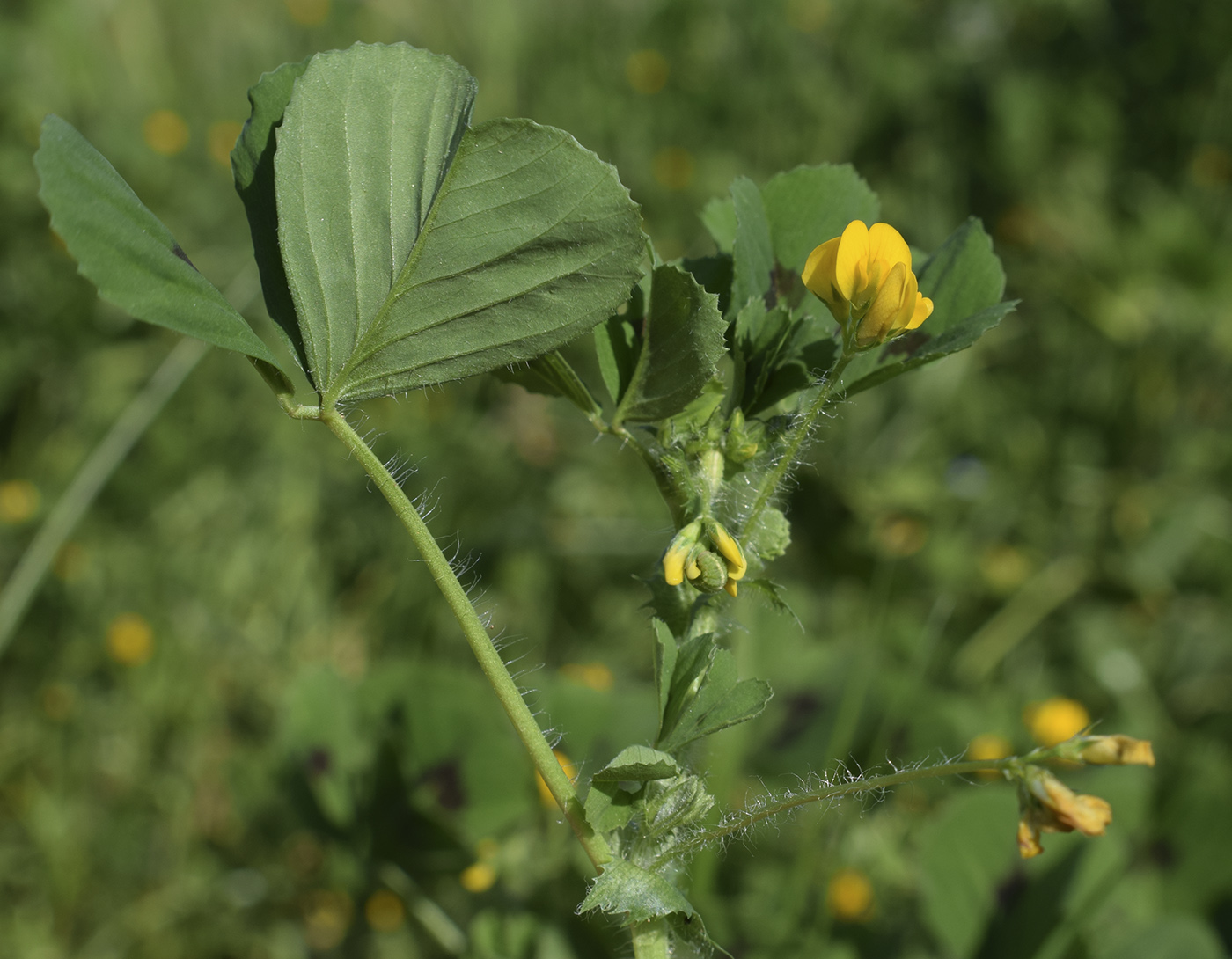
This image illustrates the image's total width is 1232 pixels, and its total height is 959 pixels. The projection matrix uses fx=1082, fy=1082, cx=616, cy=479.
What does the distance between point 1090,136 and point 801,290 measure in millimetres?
3943

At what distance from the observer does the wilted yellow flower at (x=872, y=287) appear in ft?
2.85

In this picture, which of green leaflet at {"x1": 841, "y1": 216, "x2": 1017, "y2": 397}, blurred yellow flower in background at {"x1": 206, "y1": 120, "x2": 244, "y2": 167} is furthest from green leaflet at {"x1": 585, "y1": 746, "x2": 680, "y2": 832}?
blurred yellow flower in background at {"x1": 206, "y1": 120, "x2": 244, "y2": 167}

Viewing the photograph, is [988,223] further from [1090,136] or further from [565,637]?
[565,637]

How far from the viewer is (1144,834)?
2023mm

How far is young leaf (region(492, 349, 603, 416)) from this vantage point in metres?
1.01

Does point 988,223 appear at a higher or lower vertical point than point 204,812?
higher

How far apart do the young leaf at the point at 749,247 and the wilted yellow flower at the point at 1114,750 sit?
19.4 inches

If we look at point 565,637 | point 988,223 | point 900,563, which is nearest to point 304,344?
point 565,637

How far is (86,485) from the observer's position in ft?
8.44

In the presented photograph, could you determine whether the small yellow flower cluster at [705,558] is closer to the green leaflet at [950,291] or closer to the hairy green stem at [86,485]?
the green leaflet at [950,291]

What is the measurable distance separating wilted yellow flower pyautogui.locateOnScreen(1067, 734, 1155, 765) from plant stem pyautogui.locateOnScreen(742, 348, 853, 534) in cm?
32

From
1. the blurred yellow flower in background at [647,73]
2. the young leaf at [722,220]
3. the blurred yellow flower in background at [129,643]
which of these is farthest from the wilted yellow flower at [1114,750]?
the blurred yellow flower in background at [647,73]

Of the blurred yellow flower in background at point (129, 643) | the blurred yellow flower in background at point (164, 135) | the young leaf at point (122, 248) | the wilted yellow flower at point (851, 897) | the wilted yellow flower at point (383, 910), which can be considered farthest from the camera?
the blurred yellow flower in background at point (164, 135)

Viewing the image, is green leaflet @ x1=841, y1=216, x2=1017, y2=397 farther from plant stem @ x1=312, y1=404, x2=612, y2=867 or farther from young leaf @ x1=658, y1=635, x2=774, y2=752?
plant stem @ x1=312, y1=404, x2=612, y2=867
